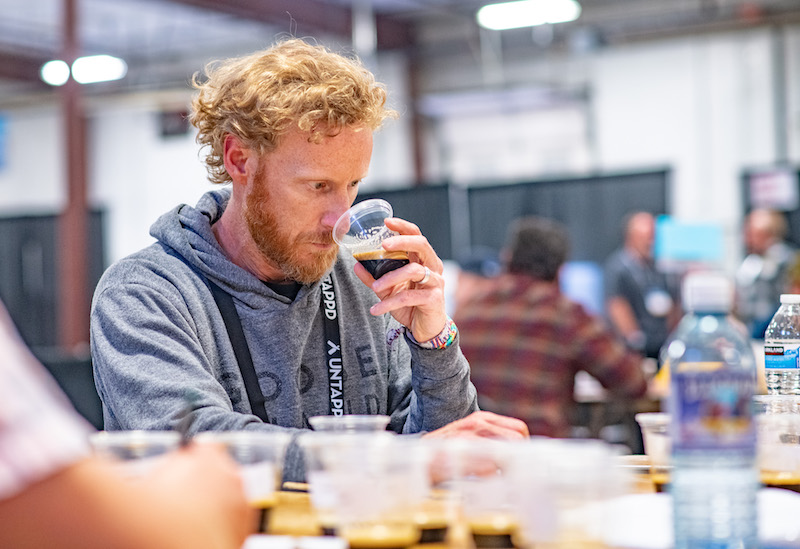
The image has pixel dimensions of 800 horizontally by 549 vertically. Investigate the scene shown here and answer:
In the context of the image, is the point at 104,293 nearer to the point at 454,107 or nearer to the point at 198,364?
the point at 198,364

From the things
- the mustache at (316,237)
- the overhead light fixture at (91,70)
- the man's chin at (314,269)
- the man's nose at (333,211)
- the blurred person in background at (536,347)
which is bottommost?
the blurred person in background at (536,347)

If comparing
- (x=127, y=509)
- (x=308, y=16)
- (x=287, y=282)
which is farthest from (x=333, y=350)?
(x=308, y=16)

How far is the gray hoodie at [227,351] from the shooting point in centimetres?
166

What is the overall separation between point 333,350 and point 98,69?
353 inches

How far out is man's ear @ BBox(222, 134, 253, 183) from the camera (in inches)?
82.2

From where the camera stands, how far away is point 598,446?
109 cm

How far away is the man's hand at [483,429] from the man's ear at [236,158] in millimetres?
793

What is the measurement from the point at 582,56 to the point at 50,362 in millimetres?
7040

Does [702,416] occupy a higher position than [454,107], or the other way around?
[454,107]

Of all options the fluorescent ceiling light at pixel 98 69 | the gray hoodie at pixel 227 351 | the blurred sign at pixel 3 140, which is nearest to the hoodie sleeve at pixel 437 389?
the gray hoodie at pixel 227 351

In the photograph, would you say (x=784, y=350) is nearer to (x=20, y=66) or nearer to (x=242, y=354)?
(x=242, y=354)

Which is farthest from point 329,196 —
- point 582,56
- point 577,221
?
point 582,56

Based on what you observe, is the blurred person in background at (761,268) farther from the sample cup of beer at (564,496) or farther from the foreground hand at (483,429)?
the sample cup of beer at (564,496)

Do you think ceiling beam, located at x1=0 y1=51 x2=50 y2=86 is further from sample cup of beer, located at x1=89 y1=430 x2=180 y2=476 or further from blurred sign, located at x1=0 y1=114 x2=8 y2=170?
sample cup of beer, located at x1=89 y1=430 x2=180 y2=476
